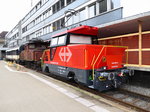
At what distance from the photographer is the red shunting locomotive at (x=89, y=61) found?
5.23 meters

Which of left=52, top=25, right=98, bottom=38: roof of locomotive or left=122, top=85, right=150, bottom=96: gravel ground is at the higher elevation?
left=52, top=25, right=98, bottom=38: roof of locomotive

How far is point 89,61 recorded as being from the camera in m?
5.23

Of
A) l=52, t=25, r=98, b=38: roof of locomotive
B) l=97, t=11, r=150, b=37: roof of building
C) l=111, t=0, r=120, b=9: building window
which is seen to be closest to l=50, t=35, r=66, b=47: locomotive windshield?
l=52, t=25, r=98, b=38: roof of locomotive

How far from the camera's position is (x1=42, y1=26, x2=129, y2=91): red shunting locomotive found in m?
5.23

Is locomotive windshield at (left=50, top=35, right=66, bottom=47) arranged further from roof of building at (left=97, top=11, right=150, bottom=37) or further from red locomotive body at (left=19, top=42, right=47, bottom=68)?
red locomotive body at (left=19, top=42, right=47, bottom=68)

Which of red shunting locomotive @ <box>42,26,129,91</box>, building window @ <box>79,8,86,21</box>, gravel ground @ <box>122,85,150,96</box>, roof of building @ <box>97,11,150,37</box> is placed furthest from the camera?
building window @ <box>79,8,86,21</box>

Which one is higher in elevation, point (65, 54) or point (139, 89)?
point (65, 54)

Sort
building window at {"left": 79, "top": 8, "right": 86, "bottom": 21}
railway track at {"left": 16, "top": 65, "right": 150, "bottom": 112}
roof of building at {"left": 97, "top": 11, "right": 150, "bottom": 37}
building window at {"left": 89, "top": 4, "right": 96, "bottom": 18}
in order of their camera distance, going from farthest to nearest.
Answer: building window at {"left": 79, "top": 8, "right": 86, "bottom": 21} < building window at {"left": 89, "top": 4, "right": 96, "bottom": 18} < roof of building at {"left": 97, "top": 11, "right": 150, "bottom": 37} < railway track at {"left": 16, "top": 65, "right": 150, "bottom": 112}

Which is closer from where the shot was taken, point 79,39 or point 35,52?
point 79,39

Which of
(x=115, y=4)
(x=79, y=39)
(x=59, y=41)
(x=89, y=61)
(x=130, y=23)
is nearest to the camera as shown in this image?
(x=89, y=61)

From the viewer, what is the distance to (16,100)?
16.0ft

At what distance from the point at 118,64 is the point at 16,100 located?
4.61 meters

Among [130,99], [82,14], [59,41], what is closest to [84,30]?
[59,41]

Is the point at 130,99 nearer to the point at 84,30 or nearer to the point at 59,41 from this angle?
the point at 84,30
